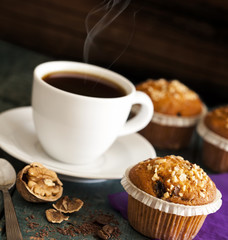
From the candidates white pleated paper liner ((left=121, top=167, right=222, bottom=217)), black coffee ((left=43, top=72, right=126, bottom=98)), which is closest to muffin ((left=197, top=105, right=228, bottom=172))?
black coffee ((left=43, top=72, right=126, bottom=98))

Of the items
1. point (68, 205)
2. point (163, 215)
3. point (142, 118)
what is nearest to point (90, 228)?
point (68, 205)

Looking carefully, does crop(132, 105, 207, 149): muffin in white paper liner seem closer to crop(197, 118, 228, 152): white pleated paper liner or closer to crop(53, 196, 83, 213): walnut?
crop(197, 118, 228, 152): white pleated paper liner

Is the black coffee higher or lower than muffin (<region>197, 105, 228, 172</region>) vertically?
higher

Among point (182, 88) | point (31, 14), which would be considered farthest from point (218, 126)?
point (31, 14)

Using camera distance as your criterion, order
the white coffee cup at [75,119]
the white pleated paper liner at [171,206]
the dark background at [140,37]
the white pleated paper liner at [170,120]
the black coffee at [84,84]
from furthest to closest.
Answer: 1. the dark background at [140,37]
2. the white pleated paper liner at [170,120]
3. the black coffee at [84,84]
4. the white coffee cup at [75,119]
5. the white pleated paper liner at [171,206]

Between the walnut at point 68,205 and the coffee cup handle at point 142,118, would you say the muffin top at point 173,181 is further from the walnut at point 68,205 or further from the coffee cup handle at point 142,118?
the coffee cup handle at point 142,118

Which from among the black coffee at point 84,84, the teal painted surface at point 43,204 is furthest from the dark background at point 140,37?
the black coffee at point 84,84
